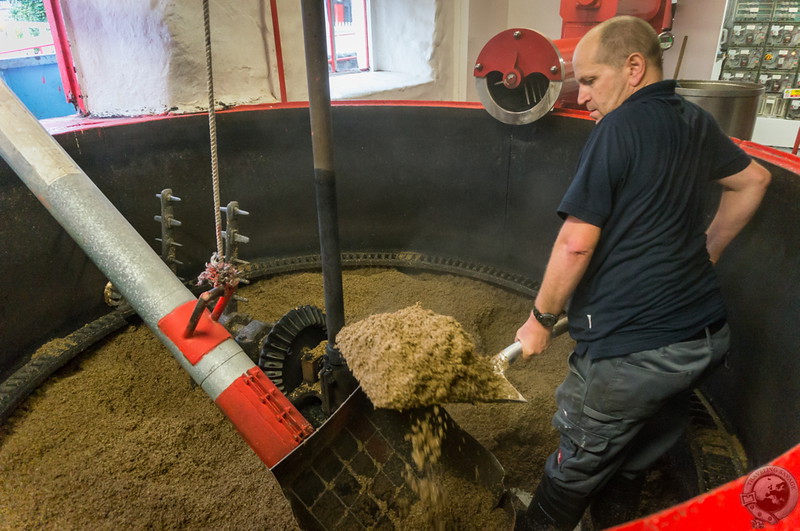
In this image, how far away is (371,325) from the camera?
1343 millimetres

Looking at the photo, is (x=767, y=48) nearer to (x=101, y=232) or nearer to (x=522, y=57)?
(x=522, y=57)

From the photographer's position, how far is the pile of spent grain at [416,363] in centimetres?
123

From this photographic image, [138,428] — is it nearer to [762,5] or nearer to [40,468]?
[40,468]

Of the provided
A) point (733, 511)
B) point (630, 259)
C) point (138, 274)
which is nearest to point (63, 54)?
point (138, 274)

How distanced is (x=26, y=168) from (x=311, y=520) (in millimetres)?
1489

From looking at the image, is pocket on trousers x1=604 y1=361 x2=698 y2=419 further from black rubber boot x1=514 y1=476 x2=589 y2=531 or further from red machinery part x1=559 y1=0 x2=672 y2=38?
→ red machinery part x1=559 y1=0 x2=672 y2=38

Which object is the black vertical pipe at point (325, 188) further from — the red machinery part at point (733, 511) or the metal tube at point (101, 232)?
the red machinery part at point (733, 511)

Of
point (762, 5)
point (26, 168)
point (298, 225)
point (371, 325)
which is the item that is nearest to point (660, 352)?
point (371, 325)

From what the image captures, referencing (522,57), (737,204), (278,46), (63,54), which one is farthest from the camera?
(278,46)

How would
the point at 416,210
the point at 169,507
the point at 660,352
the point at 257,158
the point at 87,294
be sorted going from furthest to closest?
the point at 416,210, the point at 257,158, the point at 87,294, the point at 169,507, the point at 660,352

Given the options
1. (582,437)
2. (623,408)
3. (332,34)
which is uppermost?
(332,34)

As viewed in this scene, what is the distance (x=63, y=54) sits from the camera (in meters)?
2.77

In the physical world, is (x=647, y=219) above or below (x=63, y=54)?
below

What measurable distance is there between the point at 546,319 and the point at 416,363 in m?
0.39
